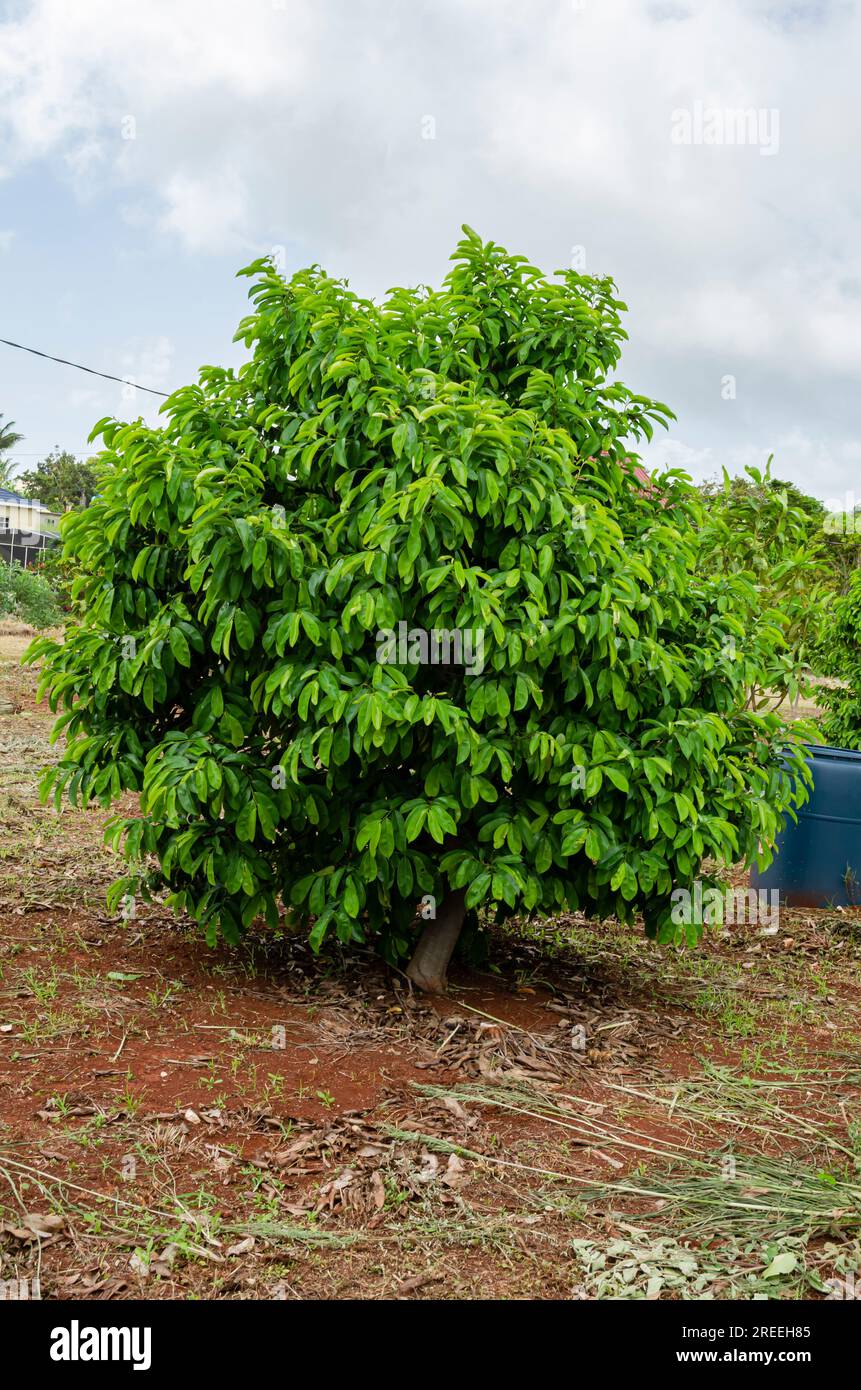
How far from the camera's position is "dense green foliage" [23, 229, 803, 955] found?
4.50 m

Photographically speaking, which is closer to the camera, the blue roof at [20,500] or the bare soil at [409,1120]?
the bare soil at [409,1120]

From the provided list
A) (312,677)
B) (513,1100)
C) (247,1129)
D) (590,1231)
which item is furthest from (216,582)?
(590,1231)

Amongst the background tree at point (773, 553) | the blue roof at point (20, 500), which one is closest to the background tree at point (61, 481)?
the blue roof at point (20, 500)

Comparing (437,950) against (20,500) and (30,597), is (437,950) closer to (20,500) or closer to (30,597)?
(30,597)

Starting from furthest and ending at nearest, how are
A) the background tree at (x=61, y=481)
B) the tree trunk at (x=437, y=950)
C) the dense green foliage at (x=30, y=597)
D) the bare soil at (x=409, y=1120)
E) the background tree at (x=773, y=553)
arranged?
the background tree at (x=61, y=481) < the dense green foliage at (x=30, y=597) < the background tree at (x=773, y=553) < the tree trunk at (x=437, y=950) < the bare soil at (x=409, y=1120)

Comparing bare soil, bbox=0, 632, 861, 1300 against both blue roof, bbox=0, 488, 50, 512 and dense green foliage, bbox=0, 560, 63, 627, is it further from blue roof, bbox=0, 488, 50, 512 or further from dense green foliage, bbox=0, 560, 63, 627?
blue roof, bbox=0, 488, 50, 512

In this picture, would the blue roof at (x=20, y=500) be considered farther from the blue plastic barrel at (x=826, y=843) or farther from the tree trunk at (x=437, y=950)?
the tree trunk at (x=437, y=950)

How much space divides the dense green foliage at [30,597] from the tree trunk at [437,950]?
1389 centimetres

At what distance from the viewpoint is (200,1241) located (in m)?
3.26

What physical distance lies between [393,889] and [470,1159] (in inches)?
61.5

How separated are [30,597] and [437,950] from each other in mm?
14048

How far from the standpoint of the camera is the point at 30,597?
1777 cm

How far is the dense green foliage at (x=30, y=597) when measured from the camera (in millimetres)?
17797

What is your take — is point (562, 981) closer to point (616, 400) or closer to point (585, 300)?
point (616, 400)
